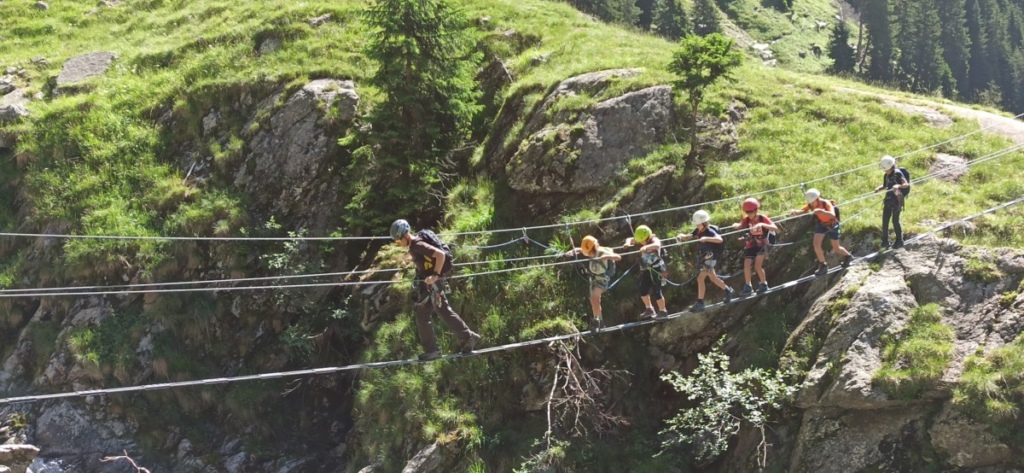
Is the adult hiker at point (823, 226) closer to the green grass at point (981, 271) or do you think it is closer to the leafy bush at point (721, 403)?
the green grass at point (981, 271)

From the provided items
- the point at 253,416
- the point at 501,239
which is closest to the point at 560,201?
the point at 501,239

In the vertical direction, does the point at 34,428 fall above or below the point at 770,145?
below

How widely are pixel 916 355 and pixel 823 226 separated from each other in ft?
7.93

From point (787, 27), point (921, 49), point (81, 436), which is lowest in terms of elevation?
point (81, 436)

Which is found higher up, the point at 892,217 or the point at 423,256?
the point at 892,217

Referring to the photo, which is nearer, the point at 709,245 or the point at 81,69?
the point at 709,245

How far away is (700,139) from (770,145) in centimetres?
150

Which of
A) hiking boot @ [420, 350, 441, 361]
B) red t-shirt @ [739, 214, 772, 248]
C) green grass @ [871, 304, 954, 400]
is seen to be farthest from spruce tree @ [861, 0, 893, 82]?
hiking boot @ [420, 350, 441, 361]

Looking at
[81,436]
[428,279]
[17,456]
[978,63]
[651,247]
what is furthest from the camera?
[978,63]

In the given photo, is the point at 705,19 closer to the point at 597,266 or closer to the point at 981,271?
the point at 981,271

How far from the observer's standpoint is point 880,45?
54.4 m

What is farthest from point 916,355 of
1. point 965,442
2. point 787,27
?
point 787,27

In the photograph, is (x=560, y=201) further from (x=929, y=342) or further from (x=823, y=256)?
(x=929, y=342)

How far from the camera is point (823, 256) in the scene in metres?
11.2
